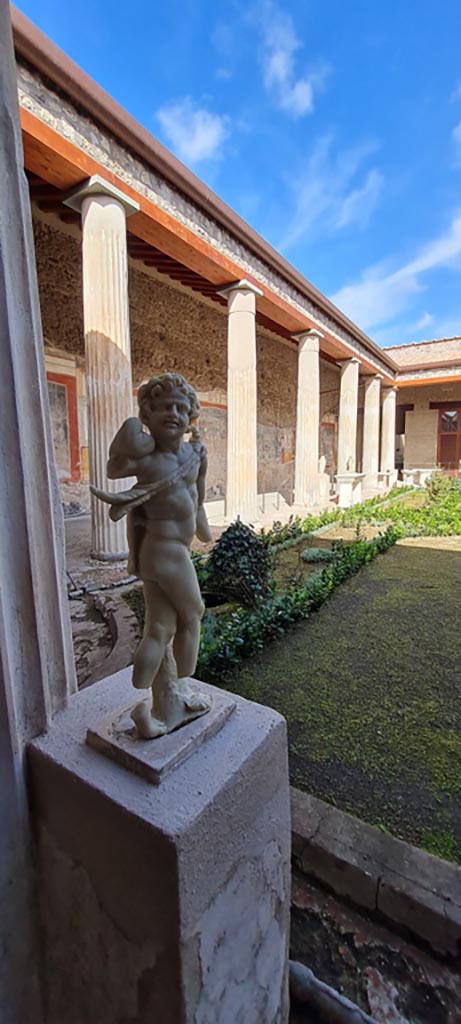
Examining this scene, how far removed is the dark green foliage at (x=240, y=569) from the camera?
3789 mm

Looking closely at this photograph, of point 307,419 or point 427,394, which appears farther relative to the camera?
point 427,394

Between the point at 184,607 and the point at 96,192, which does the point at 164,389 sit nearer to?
the point at 184,607

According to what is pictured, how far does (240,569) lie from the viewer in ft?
12.5

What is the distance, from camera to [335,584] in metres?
4.57

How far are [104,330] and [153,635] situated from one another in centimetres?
486

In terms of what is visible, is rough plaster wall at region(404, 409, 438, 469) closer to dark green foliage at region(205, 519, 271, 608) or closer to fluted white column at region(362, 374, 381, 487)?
fluted white column at region(362, 374, 381, 487)

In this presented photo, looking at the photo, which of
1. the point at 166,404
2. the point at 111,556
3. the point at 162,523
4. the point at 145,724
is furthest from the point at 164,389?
the point at 111,556

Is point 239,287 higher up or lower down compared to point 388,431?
higher up

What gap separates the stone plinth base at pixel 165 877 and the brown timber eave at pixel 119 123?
526 cm

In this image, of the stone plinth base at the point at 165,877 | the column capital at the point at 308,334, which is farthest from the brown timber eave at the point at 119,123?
the stone plinth base at the point at 165,877

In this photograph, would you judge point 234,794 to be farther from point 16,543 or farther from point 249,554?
point 249,554

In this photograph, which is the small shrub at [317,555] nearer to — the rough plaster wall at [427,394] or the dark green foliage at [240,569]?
the dark green foliage at [240,569]

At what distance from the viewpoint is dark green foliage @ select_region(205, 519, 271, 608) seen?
3789 millimetres

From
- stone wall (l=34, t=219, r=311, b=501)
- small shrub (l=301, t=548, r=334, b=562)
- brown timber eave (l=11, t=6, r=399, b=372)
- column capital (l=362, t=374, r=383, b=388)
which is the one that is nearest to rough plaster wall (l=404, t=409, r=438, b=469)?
stone wall (l=34, t=219, r=311, b=501)
